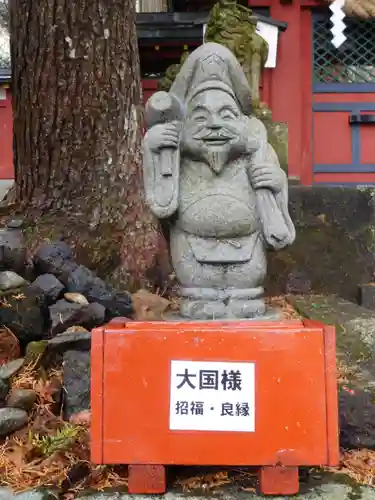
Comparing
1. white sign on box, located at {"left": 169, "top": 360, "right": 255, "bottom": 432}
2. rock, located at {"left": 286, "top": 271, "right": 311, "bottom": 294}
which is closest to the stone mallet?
white sign on box, located at {"left": 169, "top": 360, "right": 255, "bottom": 432}

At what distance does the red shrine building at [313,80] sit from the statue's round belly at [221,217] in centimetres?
359

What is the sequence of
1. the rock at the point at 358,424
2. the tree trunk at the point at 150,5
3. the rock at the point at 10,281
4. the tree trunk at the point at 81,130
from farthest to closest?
1. the tree trunk at the point at 150,5
2. the tree trunk at the point at 81,130
3. the rock at the point at 10,281
4. the rock at the point at 358,424

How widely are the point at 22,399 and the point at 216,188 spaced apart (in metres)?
1.29

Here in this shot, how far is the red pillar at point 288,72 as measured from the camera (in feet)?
19.1

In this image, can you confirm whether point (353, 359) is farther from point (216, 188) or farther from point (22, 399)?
point (22, 399)

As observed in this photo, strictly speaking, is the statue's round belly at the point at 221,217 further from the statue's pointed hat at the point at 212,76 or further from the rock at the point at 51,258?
the rock at the point at 51,258

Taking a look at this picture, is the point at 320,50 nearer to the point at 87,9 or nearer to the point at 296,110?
the point at 296,110

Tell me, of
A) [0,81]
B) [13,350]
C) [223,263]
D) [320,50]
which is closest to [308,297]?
[223,263]

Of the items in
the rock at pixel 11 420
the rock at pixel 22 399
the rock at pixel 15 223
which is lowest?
the rock at pixel 11 420

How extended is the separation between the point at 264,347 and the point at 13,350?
1.50 metres

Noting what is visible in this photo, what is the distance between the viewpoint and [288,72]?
5848 millimetres

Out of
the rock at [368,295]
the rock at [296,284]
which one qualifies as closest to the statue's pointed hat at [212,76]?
the rock at [296,284]

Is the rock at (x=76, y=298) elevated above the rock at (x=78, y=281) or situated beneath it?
situated beneath

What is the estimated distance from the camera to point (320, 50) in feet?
20.0
